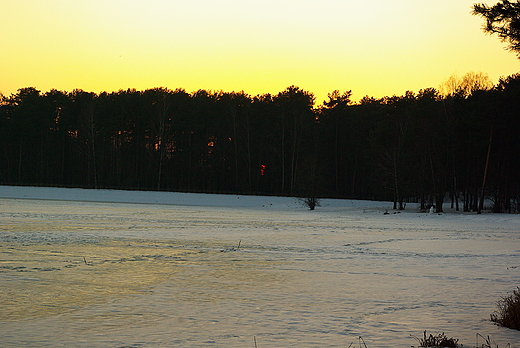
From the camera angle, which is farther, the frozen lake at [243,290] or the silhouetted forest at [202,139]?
the silhouetted forest at [202,139]

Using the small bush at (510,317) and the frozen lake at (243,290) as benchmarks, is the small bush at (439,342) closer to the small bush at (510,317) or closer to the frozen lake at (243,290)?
the frozen lake at (243,290)

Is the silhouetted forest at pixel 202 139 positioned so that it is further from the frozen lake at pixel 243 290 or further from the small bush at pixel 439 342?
the small bush at pixel 439 342

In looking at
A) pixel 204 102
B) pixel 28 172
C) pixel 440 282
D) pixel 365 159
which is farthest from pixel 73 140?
pixel 440 282

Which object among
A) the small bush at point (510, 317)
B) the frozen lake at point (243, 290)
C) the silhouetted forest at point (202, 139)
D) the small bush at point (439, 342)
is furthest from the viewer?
the silhouetted forest at point (202, 139)

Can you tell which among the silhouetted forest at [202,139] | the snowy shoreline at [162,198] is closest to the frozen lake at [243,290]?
the snowy shoreline at [162,198]

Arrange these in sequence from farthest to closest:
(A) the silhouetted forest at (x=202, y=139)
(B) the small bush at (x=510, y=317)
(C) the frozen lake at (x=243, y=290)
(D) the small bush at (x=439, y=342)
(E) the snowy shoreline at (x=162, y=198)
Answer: (A) the silhouetted forest at (x=202, y=139) → (E) the snowy shoreline at (x=162, y=198) → (B) the small bush at (x=510, y=317) → (C) the frozen lake at (x=243, y=290) → (D) the small bush at (x=439, y=342)

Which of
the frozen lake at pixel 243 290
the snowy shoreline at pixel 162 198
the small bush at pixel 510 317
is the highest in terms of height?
the snowy shoreline at pixel 162 198

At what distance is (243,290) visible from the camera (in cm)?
955

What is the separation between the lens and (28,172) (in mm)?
82688

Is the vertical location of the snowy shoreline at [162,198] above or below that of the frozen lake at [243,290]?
above

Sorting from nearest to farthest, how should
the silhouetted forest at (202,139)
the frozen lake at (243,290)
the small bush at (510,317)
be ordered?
1. the frozen lake at (243,290)
2. the small bush at (510,317)
3. the silhouetted forest at (202,139)

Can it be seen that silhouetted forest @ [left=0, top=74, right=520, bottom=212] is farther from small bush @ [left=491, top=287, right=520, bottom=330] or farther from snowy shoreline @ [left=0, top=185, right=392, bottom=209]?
small bush @ [left=491, top=287, right=520, bottom=330]

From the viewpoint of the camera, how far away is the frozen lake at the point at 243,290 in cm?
663

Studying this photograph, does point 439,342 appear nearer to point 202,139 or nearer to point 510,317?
point 510,317
